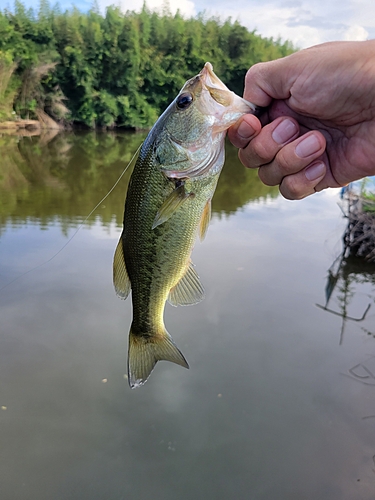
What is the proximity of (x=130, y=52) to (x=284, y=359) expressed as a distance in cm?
3367

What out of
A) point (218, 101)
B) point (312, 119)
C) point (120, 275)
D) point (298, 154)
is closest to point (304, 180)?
point (298, 154)

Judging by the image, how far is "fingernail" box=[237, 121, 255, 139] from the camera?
1.79m

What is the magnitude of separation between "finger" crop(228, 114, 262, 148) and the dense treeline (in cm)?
2916

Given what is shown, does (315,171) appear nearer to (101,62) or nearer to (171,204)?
(171,204)

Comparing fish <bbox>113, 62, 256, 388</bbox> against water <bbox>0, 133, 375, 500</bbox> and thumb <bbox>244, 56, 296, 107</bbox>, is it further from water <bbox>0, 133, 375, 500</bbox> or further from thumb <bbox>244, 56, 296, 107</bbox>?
water <bbox>0, 133, 375, 500</bbox>

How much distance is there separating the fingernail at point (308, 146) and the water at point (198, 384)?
9.63 ft

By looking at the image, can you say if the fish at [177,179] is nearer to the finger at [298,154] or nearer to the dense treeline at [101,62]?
the finger at [298,154]

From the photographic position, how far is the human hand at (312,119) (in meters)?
1.71

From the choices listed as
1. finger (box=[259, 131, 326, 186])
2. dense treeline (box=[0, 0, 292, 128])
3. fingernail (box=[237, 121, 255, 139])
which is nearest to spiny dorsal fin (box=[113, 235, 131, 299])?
fingernail (box=[237, 121, 255, 139])

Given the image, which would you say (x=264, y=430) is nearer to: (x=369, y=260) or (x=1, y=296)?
(x=1, y=296)

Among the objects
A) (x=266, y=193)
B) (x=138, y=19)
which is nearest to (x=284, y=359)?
(x=266, y=193)

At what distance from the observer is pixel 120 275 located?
1.84 meters

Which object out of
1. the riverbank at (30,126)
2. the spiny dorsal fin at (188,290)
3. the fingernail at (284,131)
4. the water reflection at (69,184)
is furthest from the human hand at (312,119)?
the riverbank at (30,126)

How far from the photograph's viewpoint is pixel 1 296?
560 cm
